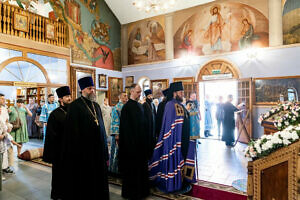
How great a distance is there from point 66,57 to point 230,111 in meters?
8.41

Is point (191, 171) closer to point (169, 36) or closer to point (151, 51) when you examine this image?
point (169, 36)

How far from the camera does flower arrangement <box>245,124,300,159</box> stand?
205cm

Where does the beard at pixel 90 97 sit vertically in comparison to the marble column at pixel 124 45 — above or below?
below

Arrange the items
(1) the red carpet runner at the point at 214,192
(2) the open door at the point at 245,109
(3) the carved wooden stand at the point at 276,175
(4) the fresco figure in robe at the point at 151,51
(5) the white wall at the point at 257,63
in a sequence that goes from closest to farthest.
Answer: (3) the carved wooden stand at the point at 276,175 → (1) the red carpet runner at the point at 214,192 → (5) the white wall at the point at 257,63 → (2) the open door at the point at 245,109 → (4) the fresco figure in robe at the point at 151,51

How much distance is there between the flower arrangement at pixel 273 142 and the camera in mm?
2053

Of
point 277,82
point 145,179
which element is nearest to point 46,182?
point 145,179

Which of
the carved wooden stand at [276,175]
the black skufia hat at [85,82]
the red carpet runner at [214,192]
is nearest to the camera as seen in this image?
the carved wooden stand at [276,175]

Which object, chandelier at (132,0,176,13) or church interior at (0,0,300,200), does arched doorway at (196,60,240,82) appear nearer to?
church interior at (0,0,300,200)

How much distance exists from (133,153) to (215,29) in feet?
30.4

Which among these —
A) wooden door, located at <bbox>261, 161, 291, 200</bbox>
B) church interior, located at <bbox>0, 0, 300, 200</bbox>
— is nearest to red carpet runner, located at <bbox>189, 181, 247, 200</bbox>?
church interior, located at <bbox>0, 0, 300, 200</bbox>

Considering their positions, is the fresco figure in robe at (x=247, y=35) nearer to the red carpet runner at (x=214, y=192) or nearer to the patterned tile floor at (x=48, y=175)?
the patterned tile floor at (x=48, y=175)

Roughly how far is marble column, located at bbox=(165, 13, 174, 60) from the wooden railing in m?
5.75

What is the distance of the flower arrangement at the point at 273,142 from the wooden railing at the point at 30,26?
31.7ft

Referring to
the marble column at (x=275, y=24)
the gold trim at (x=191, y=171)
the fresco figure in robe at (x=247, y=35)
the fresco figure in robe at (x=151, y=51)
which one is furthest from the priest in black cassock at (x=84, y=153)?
the fresco figure in robe at (x=151, y=51)
